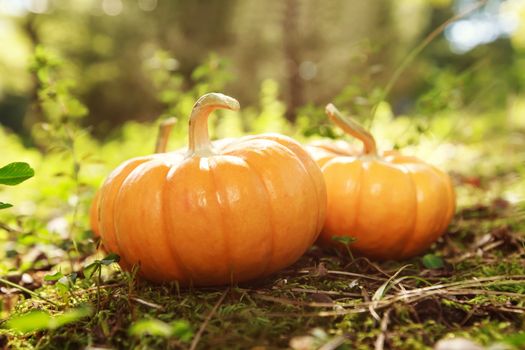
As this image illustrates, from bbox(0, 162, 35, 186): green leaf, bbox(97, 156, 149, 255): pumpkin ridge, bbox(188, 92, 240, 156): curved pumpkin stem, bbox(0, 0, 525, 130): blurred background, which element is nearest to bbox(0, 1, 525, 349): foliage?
bbox(0, 162, 35, 186): green leaf

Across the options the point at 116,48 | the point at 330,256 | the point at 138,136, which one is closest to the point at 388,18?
the point at 116,48

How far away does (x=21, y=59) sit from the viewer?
46.2 ft

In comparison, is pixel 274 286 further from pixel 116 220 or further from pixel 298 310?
pixel 116 220

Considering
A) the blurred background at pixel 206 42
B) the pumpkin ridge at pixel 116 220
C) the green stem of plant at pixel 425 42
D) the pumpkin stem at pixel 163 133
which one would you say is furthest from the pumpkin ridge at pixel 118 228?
the blurred background at pixel 206 42

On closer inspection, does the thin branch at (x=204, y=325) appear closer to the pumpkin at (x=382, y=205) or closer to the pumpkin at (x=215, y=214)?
the pumpkin at (x=215, y=214)

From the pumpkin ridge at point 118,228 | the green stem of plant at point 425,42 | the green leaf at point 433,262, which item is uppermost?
the green stem of plant at point 425,42

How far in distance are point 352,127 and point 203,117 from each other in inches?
28.2

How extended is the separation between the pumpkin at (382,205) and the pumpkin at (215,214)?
31cm

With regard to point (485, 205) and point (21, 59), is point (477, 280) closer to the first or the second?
point (485, 205)

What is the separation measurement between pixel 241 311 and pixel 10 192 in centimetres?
356

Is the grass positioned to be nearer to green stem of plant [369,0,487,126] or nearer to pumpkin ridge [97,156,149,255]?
pumpkin ridge [97,156,149,255]

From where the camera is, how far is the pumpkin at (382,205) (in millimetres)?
1958

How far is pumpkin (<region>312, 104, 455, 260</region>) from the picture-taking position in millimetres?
1958

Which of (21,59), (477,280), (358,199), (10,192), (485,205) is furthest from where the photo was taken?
(21,59)
